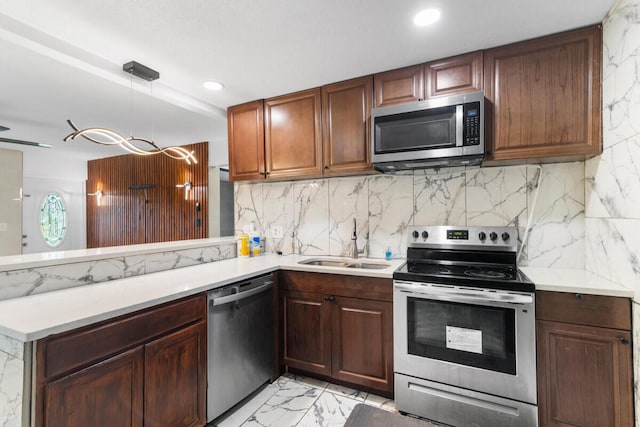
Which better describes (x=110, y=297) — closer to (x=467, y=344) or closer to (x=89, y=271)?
(x=89, y=271)

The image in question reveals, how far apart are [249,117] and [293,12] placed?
134 centimetres

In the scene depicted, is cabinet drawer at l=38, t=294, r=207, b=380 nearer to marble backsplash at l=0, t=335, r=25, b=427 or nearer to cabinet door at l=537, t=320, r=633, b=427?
marble backsplash at l=0, t=335, r=25, b=427

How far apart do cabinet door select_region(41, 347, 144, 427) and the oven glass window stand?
1.48 meters

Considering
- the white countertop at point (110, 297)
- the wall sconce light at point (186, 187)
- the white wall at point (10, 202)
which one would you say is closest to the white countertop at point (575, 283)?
the white countertop at point (110, 297)

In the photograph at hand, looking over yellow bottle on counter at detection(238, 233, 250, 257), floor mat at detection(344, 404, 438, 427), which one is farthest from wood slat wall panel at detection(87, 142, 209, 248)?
floor mat at detection(344, 404, 438, 427)

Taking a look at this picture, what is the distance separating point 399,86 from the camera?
2.23m

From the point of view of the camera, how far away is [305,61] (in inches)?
83.8

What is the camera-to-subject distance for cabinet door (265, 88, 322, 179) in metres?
Answer: 2.54

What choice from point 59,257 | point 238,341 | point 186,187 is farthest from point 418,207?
point 186,187

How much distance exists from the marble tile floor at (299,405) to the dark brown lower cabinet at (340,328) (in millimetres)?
76

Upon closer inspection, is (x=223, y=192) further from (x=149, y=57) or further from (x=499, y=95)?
(x=499, y=95)

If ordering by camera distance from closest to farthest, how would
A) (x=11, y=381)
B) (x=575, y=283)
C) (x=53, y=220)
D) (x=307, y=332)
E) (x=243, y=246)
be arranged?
1. (x=11, y=381)
2. (x=575, y=283)
3. (x=307, y=332)
4. (x=243, y=246)
5. (x=53, y=220)

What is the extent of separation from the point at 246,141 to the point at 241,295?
5.03 feet

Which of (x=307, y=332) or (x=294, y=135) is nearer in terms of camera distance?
(x=307, y=332)
